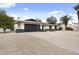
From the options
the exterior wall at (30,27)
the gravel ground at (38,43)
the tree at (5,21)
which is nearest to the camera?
the gravel ground at (38,43)

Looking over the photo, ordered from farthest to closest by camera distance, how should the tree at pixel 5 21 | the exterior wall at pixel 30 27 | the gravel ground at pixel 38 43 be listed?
1. the exterior wall at pixel 30 27
2. the tree at pixel 5 21
3. the gravel ground at pixel 38 43

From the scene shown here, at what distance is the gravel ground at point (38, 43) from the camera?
Answer: 4.08m

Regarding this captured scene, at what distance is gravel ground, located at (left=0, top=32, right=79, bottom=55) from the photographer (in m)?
4.08

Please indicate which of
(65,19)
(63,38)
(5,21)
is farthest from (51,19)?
(5,21)

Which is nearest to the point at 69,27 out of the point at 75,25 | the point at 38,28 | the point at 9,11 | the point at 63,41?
the point at 75,25

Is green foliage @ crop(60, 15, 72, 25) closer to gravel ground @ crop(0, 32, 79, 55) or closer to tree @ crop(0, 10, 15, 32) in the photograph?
gravel ground @ crop(0, 32, 79, 55)

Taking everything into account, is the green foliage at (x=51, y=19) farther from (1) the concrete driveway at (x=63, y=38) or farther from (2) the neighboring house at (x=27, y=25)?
(1) the concrete driveway at (x=63, y=38)

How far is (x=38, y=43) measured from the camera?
423cm

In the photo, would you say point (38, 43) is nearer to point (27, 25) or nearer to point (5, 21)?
point (27, 25)

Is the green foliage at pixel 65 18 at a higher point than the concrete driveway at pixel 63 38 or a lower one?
higher

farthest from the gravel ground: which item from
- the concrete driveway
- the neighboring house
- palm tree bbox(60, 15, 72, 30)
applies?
palm tree bbox(60, 15, 72, 30)

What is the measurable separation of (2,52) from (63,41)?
135cm

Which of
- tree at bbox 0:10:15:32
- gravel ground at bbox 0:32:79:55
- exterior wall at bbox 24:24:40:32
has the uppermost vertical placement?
tree at bbox 0:10:15:32

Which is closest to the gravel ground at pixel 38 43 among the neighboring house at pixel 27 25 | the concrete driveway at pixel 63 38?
the concrete driveway at pixel 63 38
